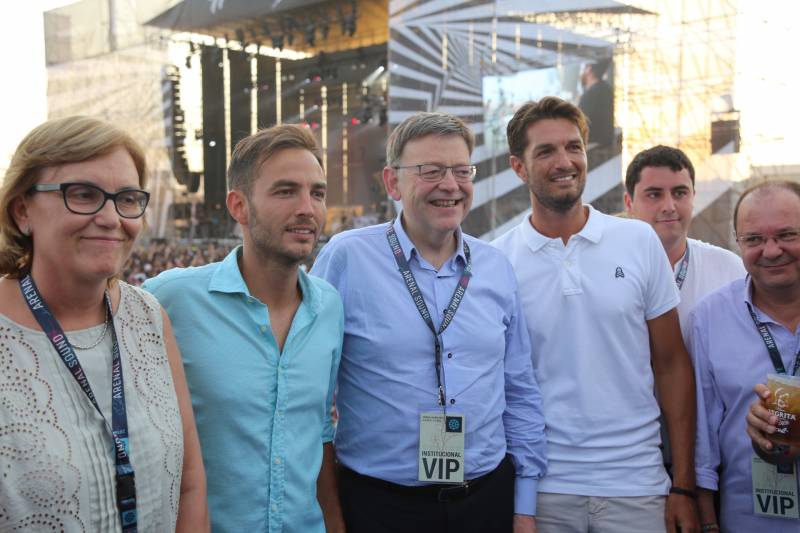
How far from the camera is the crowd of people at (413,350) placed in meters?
1.31

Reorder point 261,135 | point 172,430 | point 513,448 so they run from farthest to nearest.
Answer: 1. point 513,448
2. point 261,135
3. point 172,430

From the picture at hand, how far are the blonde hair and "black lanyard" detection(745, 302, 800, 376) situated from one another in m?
1.86

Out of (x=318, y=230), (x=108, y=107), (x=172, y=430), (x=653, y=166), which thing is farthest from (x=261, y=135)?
(x=108, y=107)

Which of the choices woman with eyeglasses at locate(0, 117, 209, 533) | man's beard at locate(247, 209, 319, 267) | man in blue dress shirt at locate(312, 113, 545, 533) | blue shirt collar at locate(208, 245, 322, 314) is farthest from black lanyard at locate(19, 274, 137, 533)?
man in blue dress shirt at locate(312, 113, 545, 533)

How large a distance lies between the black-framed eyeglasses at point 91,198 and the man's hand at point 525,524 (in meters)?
1.40

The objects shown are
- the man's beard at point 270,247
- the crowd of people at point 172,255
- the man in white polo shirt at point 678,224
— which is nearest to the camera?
the man's beard at point 270,247

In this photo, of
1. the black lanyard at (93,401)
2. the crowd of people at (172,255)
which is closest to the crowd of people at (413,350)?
the black lanyard at (93,401)

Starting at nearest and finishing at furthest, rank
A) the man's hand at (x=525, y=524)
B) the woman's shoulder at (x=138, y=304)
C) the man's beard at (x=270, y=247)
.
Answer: the woman's shoulder at (x=138, y=304) → the man's beard at (x=270, y=247) → the man's hand at (x=525, y=524)

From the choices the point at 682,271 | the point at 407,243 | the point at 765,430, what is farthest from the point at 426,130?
the point at 765,430

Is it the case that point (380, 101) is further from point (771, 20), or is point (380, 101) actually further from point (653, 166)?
point (653, 166)

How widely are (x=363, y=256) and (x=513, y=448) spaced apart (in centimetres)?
76

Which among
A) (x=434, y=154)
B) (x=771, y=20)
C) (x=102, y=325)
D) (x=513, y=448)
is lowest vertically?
(x=513, y=448)

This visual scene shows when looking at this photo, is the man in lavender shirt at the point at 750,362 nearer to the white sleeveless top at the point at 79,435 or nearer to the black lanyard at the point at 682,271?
the black lanyard at the point at 682,271

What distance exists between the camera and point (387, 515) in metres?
1.89
